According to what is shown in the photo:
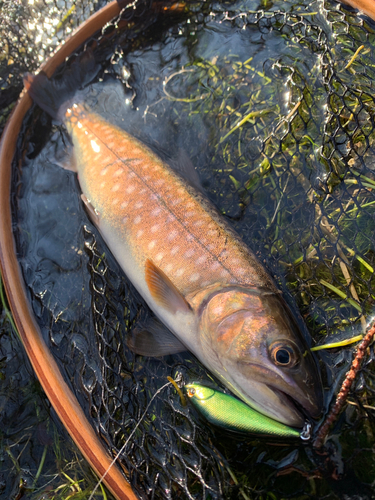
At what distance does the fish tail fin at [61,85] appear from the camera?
3.28 metres

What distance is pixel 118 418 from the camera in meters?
2.39

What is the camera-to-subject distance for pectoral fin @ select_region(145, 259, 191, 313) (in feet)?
7.96

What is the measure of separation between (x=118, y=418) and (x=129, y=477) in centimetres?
37

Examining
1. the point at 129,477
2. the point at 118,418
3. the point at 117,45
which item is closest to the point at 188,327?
the point at 118,418

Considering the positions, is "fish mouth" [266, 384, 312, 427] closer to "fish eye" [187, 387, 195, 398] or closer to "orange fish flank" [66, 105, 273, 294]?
"fish eye" [187, 387, 195, 398]

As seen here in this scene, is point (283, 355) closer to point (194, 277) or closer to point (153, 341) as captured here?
point (194, 277)

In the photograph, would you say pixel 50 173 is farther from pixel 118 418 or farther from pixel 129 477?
pixel 129 477

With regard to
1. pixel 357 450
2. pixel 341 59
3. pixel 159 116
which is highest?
pixel 159 116

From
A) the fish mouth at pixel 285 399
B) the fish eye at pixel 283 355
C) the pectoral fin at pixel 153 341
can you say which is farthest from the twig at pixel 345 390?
the pectoral fin at pixel 153 341

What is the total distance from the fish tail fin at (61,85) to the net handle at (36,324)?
0.28 ft

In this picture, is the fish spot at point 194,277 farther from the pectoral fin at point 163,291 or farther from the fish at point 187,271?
the pectoral fin at point 163,291

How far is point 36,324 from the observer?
2.62 meters

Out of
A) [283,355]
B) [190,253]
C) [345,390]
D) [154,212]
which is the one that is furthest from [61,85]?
[345,390]

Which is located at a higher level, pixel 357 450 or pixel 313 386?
pixel 313 386
